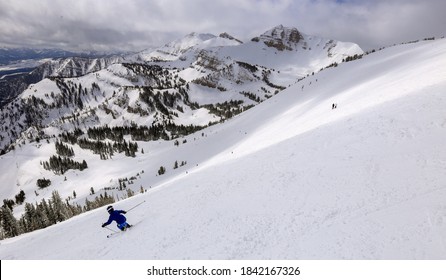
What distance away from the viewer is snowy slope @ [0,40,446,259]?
14.1 m

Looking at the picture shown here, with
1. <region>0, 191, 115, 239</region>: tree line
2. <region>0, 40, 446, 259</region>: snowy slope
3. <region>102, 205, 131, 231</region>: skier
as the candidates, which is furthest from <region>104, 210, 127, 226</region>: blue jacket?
<region>0, 191, 115, 239</region>: tree line

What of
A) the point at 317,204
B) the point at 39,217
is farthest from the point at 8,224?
the point at 317,204

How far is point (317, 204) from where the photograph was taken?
17672mm

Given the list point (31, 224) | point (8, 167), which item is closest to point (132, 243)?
point (31, 224)

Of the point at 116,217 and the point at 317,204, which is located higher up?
the point at 116,217

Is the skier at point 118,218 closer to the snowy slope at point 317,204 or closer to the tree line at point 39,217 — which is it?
the snowy slope at point 317,204

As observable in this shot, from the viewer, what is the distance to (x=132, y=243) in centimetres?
2008

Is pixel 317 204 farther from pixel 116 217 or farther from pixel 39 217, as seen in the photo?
pixel 39 217

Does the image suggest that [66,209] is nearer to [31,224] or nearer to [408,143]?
[31,224]

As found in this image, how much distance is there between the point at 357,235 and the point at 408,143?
10551 mm

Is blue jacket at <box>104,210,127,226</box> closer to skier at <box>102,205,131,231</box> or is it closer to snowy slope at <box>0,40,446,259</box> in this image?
skier at <box>102,205,131,231</box>

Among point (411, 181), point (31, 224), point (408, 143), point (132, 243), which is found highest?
point (408, 143)
